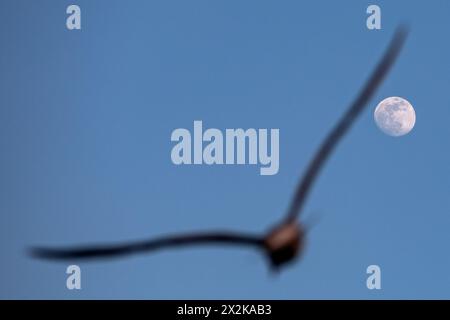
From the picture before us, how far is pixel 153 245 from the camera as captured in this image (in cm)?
758

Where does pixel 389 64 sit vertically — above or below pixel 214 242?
above

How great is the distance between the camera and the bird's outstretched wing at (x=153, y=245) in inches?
273

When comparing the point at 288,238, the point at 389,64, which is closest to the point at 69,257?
the point at 288,238

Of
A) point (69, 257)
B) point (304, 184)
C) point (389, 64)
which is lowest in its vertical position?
point (69, 257)

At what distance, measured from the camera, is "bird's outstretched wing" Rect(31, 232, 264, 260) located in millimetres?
6922

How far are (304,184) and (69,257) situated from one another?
5.98 feet
